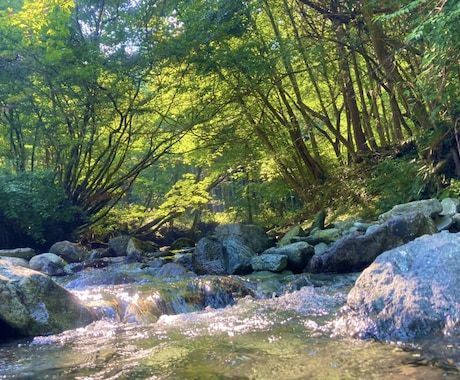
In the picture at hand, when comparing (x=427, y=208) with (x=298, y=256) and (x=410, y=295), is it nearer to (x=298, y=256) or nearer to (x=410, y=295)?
(x=298, y=256)

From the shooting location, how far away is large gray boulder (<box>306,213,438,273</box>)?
22.6 feet

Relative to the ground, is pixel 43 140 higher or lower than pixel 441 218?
higher

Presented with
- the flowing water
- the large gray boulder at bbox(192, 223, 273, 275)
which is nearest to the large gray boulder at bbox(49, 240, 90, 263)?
the large gray boulder at bbox(192, 223, 273, 275)

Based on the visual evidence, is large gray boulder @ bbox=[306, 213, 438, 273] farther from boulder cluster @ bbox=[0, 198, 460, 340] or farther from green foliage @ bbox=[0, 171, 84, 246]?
green foliage @ bbox=[0, 171, 84, 246]

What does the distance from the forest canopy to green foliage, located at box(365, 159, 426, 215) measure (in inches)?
1.3

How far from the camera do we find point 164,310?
16.2 ft

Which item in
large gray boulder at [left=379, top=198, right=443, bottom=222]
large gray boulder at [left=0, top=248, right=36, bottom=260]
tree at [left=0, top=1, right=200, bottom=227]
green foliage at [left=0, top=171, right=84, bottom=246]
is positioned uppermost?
tree at [left=0, top=1, right=200, bottom=227]

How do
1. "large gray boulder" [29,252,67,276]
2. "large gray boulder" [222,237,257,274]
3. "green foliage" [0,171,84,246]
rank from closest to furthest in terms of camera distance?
"large gray boulder" [222,237,257,274] → "large gray boulder" [29,252,67,276] → "green foliage" [0,171,84,246]

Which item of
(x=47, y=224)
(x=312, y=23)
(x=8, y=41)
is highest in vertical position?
(x=8, y=41)

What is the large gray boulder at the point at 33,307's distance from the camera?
400cm

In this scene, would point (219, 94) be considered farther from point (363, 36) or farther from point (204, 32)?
point (363, 36)

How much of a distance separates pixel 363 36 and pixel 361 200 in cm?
386

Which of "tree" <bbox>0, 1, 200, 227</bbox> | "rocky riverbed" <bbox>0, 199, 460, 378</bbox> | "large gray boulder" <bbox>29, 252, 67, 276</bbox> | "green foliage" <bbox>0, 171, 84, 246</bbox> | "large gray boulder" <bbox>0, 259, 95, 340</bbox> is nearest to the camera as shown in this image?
"rocky riverbed" <bbox>0, 199, 460, 378</bbox>

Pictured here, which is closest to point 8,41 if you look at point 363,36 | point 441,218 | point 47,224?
point 47,224
